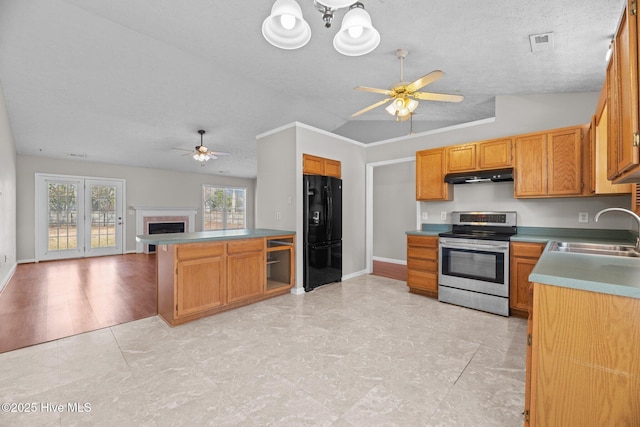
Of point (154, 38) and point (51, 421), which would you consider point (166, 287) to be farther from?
point (154, 38)

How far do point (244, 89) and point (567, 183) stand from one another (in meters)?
4.23

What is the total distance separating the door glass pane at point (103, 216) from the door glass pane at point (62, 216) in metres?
0.35

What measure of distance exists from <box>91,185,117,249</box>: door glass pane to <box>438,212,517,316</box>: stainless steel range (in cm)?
806

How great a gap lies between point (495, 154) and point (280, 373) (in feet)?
11.3

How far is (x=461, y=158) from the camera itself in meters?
3.73

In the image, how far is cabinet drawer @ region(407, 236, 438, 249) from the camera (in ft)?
12.2

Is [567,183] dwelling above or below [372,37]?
below

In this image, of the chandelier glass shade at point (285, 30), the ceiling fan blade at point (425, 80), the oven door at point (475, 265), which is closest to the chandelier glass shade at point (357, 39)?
the chandelier glass shade at point (285, 30)

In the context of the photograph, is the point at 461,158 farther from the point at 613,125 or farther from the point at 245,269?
the point at 245,269

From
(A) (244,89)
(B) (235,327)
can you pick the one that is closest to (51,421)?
(B) (235,327)

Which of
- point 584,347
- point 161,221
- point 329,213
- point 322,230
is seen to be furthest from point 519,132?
point 161,221

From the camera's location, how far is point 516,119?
3543 mm

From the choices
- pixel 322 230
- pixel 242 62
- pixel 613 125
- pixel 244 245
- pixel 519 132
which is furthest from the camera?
pixel 322 230

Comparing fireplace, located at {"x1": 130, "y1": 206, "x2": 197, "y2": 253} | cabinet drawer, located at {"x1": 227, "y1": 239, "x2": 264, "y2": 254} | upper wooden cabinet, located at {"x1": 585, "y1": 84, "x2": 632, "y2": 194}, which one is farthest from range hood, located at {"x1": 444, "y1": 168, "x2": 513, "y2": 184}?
fireplace, located at {"x1": 130, "y1": 206, "x2": 197, "y2": 253}
